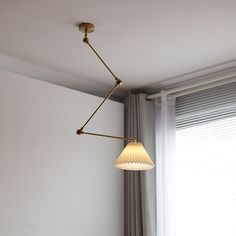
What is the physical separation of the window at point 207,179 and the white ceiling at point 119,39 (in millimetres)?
490

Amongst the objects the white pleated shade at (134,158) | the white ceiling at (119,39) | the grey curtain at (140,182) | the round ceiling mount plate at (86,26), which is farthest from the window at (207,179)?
the round ceiling mount plate at (86,26)

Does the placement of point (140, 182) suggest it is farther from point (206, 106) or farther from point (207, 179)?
point (206, 106)

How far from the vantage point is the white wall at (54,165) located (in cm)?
303

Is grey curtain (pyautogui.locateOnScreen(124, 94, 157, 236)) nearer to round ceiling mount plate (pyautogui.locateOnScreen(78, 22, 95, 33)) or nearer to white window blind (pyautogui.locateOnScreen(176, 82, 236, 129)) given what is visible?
→ white window blind (pyautogui.locateOnScreen(176, 82, 236, 129))

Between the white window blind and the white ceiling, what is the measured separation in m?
0.21

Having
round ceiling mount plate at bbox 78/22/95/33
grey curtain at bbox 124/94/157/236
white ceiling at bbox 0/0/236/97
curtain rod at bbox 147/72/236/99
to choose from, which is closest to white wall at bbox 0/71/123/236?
grey curtain at bbox 124/94/157/236

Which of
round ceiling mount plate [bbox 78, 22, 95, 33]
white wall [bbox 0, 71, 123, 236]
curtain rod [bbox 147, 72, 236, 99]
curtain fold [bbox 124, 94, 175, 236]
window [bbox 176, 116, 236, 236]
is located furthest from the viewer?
curtain fold [bbox 124, 94, 175, 236]

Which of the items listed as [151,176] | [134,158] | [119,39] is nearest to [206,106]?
[151,176]

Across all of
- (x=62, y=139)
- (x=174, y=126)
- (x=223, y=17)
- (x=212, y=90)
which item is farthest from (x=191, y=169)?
(x=223, y=17)

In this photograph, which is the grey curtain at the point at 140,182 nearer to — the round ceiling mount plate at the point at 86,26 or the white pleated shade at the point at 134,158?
the white pleated shade at the point at 134,158

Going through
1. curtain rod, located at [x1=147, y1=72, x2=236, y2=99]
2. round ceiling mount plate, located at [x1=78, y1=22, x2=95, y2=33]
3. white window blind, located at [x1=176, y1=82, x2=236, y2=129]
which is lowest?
white window blind, located at [x1=176, y1=82, x2=236, y2=129]

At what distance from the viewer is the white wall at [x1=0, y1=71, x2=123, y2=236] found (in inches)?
119

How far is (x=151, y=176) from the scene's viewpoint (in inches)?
145

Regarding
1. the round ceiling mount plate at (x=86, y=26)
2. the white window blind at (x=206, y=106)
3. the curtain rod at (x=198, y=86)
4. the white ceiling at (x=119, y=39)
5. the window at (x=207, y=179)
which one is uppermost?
the white ceiling at (x=119, y=39)
